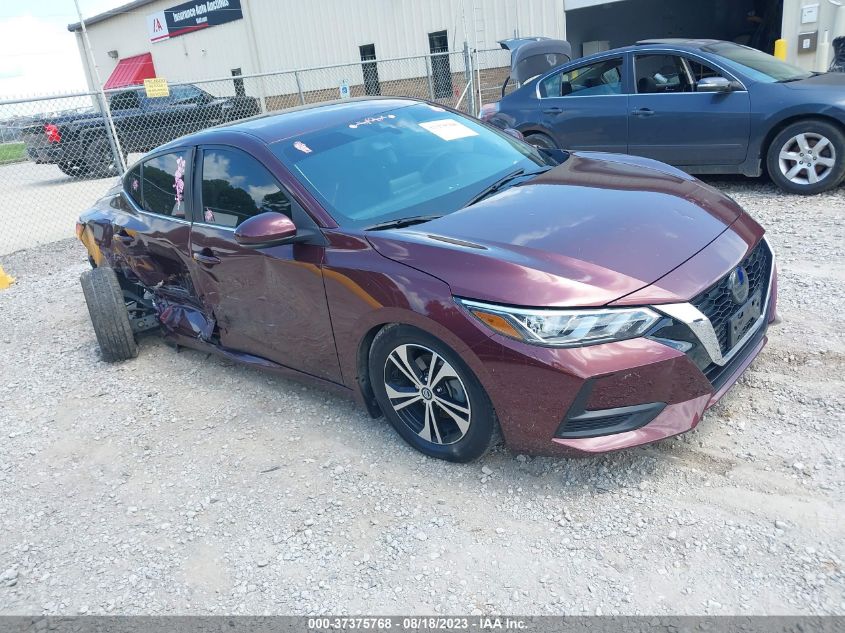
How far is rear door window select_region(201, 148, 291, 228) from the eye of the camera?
11.5 feet

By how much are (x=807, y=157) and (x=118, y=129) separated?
44.8 ft

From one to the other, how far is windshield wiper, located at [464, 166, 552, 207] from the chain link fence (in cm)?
732

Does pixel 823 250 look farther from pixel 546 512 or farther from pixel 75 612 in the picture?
pixel 75 612

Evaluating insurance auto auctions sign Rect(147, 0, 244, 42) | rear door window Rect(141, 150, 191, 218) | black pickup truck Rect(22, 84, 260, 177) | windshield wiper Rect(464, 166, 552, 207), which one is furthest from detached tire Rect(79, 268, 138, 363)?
insurance auto auctions sign Rect(147, 0, 244, 42)

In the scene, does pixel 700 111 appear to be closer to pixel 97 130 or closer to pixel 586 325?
pixel 586 325

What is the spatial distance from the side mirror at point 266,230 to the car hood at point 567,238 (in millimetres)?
456

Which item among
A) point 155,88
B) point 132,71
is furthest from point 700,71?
point 132,71

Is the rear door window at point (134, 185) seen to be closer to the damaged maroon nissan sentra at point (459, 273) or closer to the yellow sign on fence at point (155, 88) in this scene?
the damaged maroon nissan sentra at point (459, 273)

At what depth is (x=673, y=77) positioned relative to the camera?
714cm

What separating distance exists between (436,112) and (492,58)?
1445 cm

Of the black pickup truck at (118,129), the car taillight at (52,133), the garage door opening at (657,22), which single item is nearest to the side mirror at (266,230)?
the black pickup truck at (118,129)

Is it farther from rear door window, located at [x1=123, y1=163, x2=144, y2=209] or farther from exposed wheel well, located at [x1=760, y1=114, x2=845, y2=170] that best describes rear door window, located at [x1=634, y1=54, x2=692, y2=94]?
rear door window, located at [x1=123, y1=163, x2=144, y2=209]

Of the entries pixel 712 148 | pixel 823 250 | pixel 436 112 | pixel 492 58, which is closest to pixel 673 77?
pixel 712 148

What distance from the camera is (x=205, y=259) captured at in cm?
397
